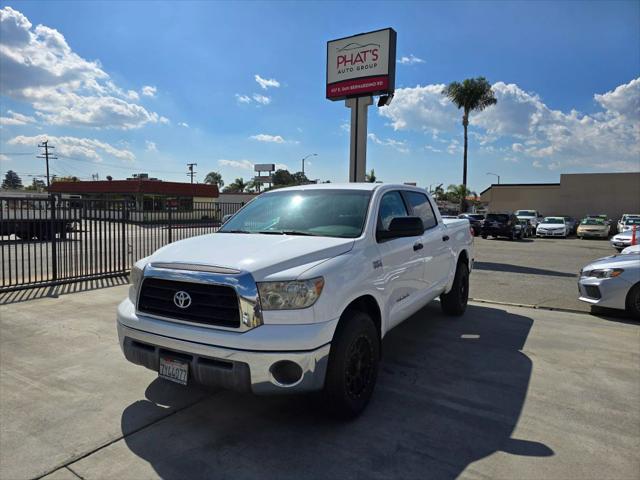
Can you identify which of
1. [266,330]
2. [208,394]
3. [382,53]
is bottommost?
[208,394]

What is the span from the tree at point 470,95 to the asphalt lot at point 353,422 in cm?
4133

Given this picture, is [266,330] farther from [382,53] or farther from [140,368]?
[382,53]

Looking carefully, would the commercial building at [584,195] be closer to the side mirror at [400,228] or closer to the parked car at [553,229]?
the parked car at [553,229]

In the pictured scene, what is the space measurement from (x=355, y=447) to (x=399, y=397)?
0.92 metres

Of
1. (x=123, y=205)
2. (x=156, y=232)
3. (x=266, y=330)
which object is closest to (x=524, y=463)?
(x=266, y=330)

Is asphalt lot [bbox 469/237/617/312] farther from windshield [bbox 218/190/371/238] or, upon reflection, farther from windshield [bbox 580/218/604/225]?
windshield [bbox 580/218/604/225]

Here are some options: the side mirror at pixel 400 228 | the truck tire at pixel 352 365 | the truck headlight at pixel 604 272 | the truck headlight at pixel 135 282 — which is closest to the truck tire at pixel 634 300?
the truck headlight at pixel 604 272

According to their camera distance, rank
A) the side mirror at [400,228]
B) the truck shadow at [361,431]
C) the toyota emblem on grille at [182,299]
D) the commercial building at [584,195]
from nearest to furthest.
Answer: the truck shadow at [361,431]
the toyota emblem on grille at [182,299]
the side mirror at [400,228]
the commercial building at [584,195]

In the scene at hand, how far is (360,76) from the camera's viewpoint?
16219 millimetres

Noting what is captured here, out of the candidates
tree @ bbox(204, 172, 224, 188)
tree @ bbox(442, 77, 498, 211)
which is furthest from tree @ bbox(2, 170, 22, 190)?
tree @ bbox(442, 77, 498, 211)

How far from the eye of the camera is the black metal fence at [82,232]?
25.9 ft

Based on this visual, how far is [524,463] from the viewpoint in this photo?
9.43ft

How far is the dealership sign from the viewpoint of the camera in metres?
15.7

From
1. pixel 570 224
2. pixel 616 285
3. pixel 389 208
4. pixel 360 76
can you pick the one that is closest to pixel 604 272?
pixel 616 285
